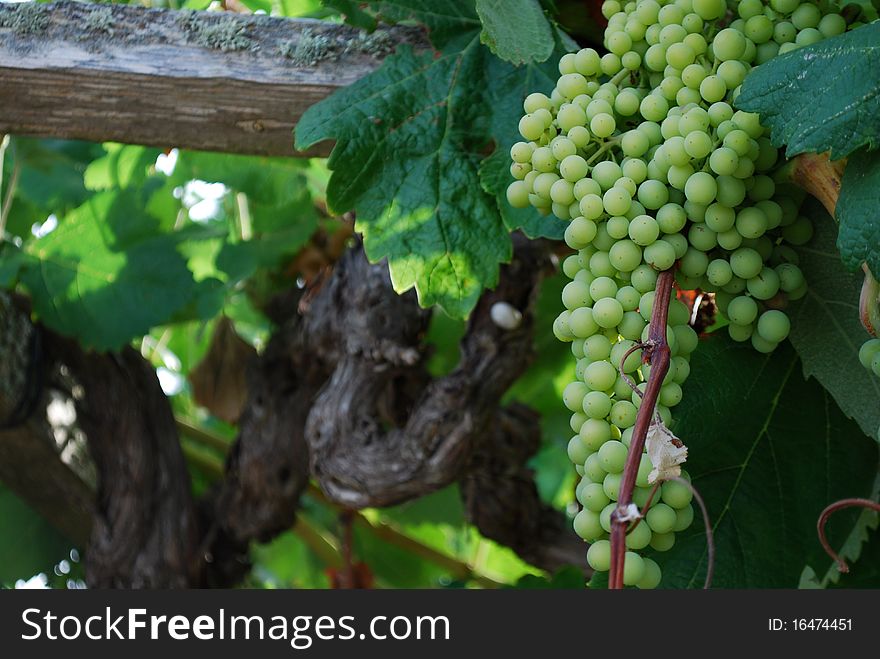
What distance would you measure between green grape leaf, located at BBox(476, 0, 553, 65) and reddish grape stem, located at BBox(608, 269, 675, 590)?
0.87 feet

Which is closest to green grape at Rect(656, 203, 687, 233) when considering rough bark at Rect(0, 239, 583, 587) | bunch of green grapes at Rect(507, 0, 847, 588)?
bunch of green grapes at Rect(507, 0, 847, 588)

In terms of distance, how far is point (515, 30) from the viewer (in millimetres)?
804

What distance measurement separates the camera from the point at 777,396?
2.73ft

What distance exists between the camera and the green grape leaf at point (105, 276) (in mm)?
1329

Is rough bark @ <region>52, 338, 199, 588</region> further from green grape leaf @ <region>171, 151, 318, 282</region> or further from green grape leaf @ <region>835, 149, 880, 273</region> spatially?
green grape leaf @ <region>835, 149, 880, 273</region>

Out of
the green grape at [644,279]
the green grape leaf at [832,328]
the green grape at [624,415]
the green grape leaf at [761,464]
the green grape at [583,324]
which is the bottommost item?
the green grape leaf at [761,464]

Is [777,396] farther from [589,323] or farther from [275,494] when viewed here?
[275,494]

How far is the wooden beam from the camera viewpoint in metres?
0.91

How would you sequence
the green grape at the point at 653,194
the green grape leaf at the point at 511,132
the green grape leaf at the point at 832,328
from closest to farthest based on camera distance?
the green grape at the point at 653,194 < the green grape leaf at the point at 832,328 < the green grape leaf at the point at 511,132

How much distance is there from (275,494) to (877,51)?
3.92 ft

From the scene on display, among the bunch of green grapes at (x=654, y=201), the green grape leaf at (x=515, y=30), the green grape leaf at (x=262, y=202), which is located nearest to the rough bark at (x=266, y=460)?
the green grape leaf at (x=262, y=202)

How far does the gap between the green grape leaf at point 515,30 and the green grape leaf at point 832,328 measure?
0.81ft

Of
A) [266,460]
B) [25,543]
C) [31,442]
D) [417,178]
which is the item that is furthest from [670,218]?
[25,543]

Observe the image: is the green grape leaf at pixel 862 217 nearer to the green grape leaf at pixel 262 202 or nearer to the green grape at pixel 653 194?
Result: the green grape at pixel 653 194
